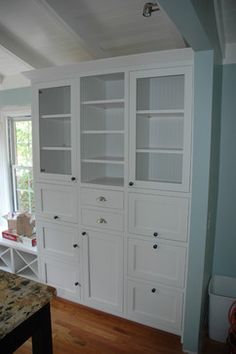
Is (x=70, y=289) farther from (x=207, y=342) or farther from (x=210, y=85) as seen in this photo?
(x=210, y=85)

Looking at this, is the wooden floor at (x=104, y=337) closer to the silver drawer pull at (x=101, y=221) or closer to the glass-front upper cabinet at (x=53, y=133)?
the silver drawer pull at (x=101, y=221)

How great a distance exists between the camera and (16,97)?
3.11 m

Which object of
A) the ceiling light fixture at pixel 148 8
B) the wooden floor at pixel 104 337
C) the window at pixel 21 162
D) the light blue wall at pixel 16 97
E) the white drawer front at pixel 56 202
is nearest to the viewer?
the ceiling light fixture at pixel 148 8

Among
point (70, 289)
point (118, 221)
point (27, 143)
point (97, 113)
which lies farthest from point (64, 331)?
point (27, 143)

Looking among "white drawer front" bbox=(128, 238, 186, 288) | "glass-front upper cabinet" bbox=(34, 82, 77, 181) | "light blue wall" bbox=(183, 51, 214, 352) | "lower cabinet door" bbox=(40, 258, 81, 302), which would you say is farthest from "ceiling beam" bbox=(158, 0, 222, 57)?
"lower cabinet door" bbox=(40, 258, 81, 302)

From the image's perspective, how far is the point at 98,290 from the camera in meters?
2.36

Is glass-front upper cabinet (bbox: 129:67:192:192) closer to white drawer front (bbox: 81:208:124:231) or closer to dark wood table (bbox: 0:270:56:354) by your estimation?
white drawer front (bbox: 81:208:124:231)

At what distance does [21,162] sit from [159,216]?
2110 mm

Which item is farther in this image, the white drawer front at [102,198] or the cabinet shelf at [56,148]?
the cabinet shelf at [56,148]

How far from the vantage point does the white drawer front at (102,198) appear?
2138 mm

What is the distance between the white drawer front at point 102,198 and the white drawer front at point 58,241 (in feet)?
1.05

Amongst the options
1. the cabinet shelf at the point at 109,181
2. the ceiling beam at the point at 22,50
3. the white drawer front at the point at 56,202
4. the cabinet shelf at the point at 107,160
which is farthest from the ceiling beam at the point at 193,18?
the ceiling beam at the point at 22,50

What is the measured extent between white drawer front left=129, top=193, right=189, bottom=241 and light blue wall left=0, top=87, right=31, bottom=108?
1.82 meters

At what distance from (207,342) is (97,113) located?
2.09 meters
